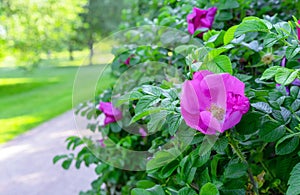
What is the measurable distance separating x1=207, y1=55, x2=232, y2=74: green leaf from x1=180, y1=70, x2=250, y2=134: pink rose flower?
2cm

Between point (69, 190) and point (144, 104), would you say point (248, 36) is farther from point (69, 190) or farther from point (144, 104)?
point (69, 190)

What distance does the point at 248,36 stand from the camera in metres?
0.83

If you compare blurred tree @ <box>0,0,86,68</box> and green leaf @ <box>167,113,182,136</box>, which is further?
blurred tree @ <box>0,0,86,68</box>

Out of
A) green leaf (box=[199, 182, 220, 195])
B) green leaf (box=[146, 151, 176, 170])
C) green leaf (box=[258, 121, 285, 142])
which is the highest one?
green leaf (box=[258, 121, 285, 142])

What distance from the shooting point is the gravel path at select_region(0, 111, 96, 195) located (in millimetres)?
2846

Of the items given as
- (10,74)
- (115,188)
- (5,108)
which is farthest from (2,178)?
(10,74)

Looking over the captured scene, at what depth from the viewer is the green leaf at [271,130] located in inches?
20.8

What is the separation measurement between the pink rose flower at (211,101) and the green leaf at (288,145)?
0.09 metres

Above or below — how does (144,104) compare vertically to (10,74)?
above

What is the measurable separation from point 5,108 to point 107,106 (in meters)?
6.40

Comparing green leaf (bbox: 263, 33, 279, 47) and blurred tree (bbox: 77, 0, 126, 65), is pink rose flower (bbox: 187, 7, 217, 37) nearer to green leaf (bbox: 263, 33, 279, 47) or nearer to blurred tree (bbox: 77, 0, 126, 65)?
green leaf (bbox: 263, 33, 279, 47)

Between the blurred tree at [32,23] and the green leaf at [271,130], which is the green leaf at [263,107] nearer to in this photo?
the green leaf at [271,130]

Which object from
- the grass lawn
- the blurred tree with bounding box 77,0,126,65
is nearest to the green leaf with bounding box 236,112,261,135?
the grass lawn

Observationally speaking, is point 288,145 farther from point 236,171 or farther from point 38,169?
point 38,169
